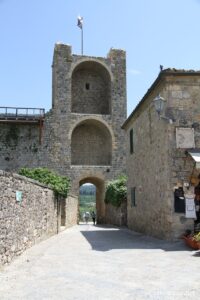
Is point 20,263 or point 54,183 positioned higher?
point 54,183

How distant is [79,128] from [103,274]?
2539 centimetres

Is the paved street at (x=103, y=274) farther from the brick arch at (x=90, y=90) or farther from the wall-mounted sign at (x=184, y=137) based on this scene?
the brick arch at (x=90, y=90)

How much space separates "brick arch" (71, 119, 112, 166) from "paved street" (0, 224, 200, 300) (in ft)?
70.6

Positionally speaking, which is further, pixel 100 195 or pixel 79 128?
pixel 79 128

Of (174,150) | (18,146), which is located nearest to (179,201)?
(174,150)

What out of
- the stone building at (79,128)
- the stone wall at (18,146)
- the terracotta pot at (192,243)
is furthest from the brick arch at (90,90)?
the terracotta pot at (192,243)

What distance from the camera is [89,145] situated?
31812 millimetres

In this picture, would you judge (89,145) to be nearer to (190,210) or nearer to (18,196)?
(190,210)

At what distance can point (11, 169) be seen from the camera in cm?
2784

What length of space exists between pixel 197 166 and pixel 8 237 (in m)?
5.72

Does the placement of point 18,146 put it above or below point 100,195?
above

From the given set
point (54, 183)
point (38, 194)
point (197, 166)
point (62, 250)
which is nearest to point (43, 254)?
point (62, 250)

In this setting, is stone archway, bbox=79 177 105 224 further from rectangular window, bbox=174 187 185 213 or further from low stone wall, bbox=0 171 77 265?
rectangular window, bbox=174 187 185 213

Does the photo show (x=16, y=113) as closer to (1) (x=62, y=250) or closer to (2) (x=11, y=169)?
(2) (x=11, y=169)
